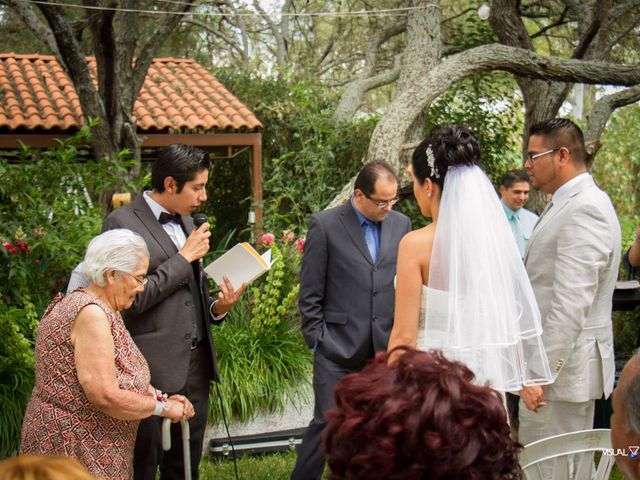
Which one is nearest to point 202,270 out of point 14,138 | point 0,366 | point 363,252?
point 363,252

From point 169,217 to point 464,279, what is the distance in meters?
1.68

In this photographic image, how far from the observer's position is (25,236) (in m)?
5.86

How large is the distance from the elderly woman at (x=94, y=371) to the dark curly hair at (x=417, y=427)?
1746 mm

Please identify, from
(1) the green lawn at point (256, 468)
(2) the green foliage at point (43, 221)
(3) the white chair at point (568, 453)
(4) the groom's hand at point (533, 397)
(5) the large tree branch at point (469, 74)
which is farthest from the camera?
(5) the large tree branch at point (469, 74)

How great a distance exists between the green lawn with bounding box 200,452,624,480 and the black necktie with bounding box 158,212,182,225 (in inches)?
80.6

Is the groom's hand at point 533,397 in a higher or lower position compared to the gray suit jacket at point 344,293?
lower

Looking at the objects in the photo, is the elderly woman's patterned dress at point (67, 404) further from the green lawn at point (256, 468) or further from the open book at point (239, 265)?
the green lawn at point (256, 468)

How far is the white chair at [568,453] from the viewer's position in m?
3.08

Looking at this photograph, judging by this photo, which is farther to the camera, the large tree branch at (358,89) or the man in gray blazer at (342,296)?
the large tree branch at (358,89)

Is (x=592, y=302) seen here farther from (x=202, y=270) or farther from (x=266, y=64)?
(x=266, y=64)

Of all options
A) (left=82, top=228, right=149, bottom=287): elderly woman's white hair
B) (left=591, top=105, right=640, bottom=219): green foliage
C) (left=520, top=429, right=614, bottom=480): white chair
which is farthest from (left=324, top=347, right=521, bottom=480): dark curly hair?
(left=591, top=105, right=640, bottom=219): green foliage

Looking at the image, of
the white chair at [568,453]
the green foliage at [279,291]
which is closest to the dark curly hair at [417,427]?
the white chair at [568,453]

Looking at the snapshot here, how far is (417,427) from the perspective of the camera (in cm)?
174

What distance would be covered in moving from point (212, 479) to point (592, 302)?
3.01 meters
